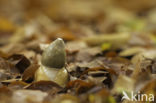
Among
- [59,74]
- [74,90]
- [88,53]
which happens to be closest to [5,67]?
[59,74]

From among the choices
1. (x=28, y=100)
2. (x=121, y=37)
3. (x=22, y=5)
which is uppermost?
(x=22, y=5)

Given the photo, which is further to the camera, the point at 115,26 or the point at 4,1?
the point at 4,1

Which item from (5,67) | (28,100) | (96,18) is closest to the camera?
(28,100)

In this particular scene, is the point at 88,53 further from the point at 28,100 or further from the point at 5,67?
the point at 28,100

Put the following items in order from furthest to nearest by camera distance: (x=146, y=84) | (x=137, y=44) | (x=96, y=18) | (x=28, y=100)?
1. (x=96, y=18)
2. (x=137, y=44)
3. (x=146, y=84)
4. (x=28, y=100)
